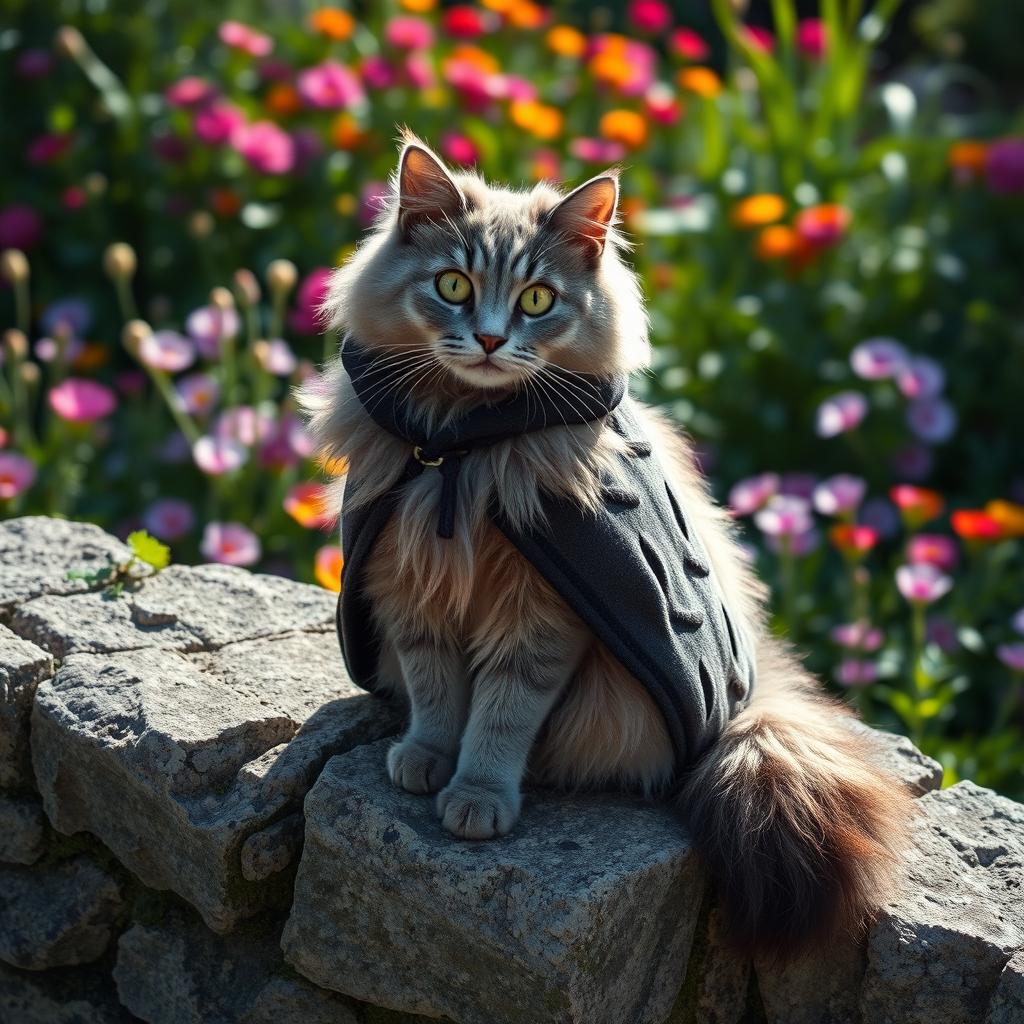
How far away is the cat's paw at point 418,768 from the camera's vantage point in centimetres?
202

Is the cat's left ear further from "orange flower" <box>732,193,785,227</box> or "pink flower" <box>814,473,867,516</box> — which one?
"orange flower" <box>732,193,785,227</box>

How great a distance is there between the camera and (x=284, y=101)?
14.3 ft

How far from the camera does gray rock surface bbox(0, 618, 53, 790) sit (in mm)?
2229

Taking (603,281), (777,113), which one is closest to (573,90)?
(777,113)

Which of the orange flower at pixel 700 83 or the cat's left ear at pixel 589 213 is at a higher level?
the orange flower at pixel 700 83

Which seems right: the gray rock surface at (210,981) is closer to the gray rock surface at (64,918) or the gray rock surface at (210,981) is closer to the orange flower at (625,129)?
the gray rock surface at (64,918)

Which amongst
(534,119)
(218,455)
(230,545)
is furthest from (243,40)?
(230,545)

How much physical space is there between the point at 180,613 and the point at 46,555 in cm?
34

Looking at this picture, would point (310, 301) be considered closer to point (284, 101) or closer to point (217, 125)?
point (217, 125)

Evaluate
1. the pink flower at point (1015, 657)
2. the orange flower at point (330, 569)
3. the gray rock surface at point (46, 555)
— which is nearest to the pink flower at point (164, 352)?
the gray rock surface at point (46, 555)

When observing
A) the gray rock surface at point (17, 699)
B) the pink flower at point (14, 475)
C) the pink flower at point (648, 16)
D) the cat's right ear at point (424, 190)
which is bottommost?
the gray rock surface at point (17, 699)

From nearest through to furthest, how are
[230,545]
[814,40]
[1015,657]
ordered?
[1015,657] → [230,545] → [814,40]

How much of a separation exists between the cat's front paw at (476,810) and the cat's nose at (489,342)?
64 centimetres

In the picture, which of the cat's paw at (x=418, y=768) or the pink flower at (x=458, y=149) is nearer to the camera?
the cat's paw at (x=418, y=768)
